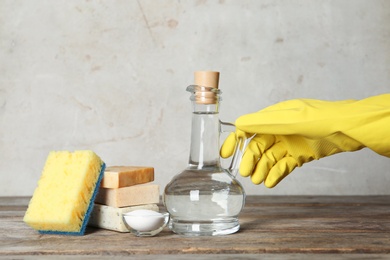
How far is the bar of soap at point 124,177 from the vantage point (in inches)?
45.7

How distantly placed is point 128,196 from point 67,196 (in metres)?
0.11

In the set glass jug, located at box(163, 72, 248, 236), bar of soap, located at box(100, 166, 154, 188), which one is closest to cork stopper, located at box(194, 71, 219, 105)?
glass jug, located at box(163, 72, 248, 236)

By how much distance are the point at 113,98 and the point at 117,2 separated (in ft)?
0.95

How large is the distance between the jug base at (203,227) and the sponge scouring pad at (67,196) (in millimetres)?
157

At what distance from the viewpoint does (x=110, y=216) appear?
1176 millimetres

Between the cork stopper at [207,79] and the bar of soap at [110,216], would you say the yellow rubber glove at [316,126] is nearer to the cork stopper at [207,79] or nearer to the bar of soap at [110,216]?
the cork stopper at [207,79]

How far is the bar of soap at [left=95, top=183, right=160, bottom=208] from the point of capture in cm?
116

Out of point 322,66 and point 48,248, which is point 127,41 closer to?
point 322,66

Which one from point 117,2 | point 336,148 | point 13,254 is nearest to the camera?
point 13,254

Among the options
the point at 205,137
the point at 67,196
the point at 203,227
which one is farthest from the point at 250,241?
the point at 67,196

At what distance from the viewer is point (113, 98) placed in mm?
1985

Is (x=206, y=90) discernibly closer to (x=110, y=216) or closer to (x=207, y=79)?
(x=207, y=79)

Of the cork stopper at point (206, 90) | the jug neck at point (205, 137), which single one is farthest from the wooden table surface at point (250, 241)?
the cork stopper at point (206, 90)

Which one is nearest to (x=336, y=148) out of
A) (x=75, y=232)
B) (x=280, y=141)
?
(x=280, y=141)
